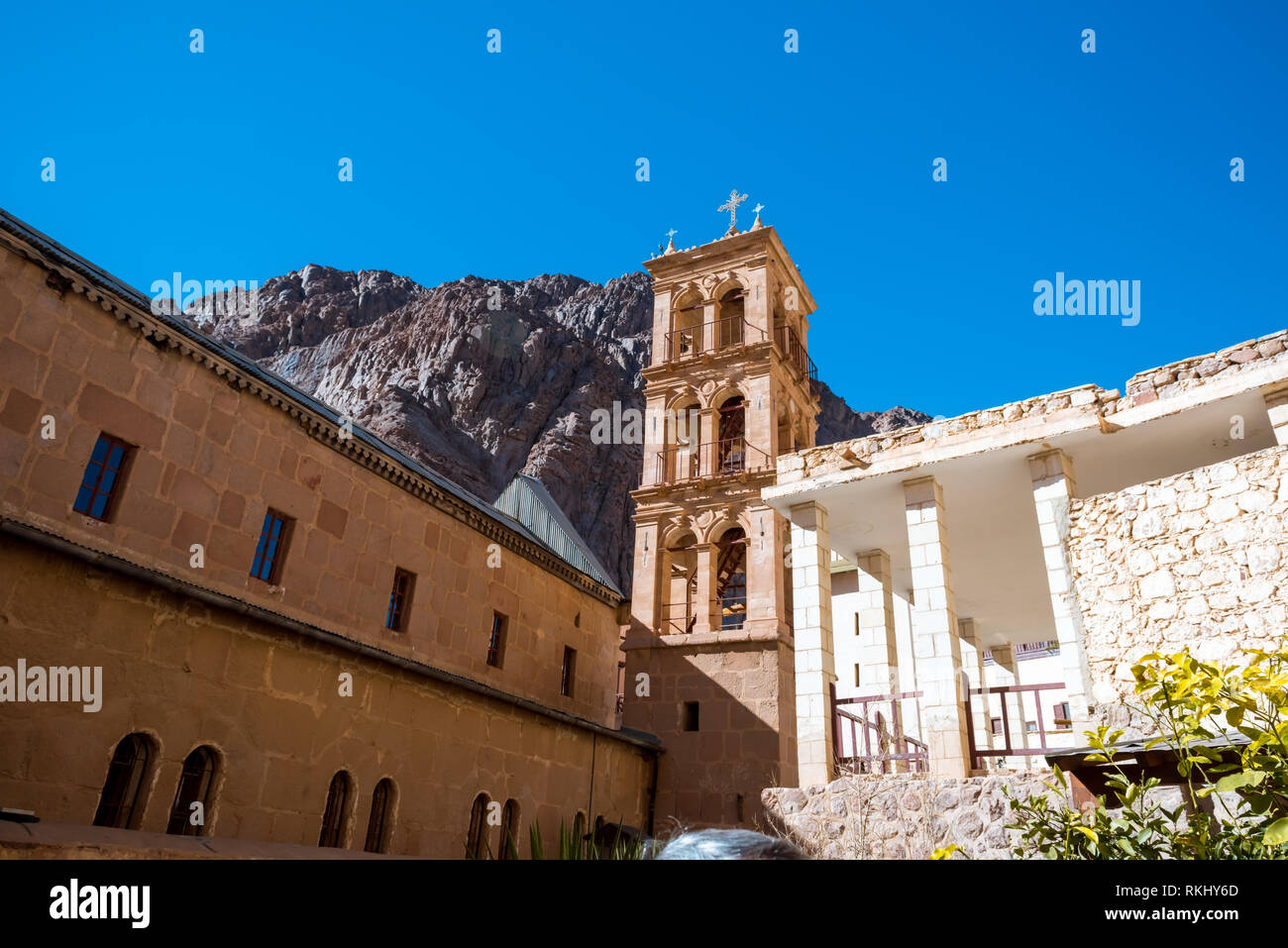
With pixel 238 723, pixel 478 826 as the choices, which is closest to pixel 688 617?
pixel 478 826

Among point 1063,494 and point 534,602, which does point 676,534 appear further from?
point 1063,494

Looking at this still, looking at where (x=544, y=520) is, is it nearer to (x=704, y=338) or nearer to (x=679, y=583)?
(x=679, y=583)

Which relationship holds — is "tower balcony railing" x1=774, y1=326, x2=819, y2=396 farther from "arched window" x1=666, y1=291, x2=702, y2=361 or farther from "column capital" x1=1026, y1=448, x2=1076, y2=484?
"column capital" x1=1026, y1=448, x2=1076, y2=484

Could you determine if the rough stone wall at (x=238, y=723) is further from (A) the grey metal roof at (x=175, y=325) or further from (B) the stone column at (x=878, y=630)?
(B) the stone column at (x=878, y=630)

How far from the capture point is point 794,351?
25.4m

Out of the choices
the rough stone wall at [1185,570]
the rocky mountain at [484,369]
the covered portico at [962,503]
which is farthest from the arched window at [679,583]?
the rocky mountain at [484,369]

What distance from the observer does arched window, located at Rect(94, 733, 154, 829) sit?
32.3ft

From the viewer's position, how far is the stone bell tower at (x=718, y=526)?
64.9ft

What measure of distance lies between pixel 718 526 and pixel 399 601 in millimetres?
8615

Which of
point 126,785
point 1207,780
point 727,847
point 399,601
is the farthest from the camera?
point 399,601

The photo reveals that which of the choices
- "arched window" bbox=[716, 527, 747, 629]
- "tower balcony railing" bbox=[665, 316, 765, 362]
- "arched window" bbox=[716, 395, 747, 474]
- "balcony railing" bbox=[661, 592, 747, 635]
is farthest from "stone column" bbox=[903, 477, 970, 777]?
"tower balcony railing" bbox=[665, 316, 765, 362]

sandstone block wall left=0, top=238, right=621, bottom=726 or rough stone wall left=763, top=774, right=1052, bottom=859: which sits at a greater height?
sandstone block wall left=0, top=238, right=621, bottom=726

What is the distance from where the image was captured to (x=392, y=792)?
13242 millimetres
